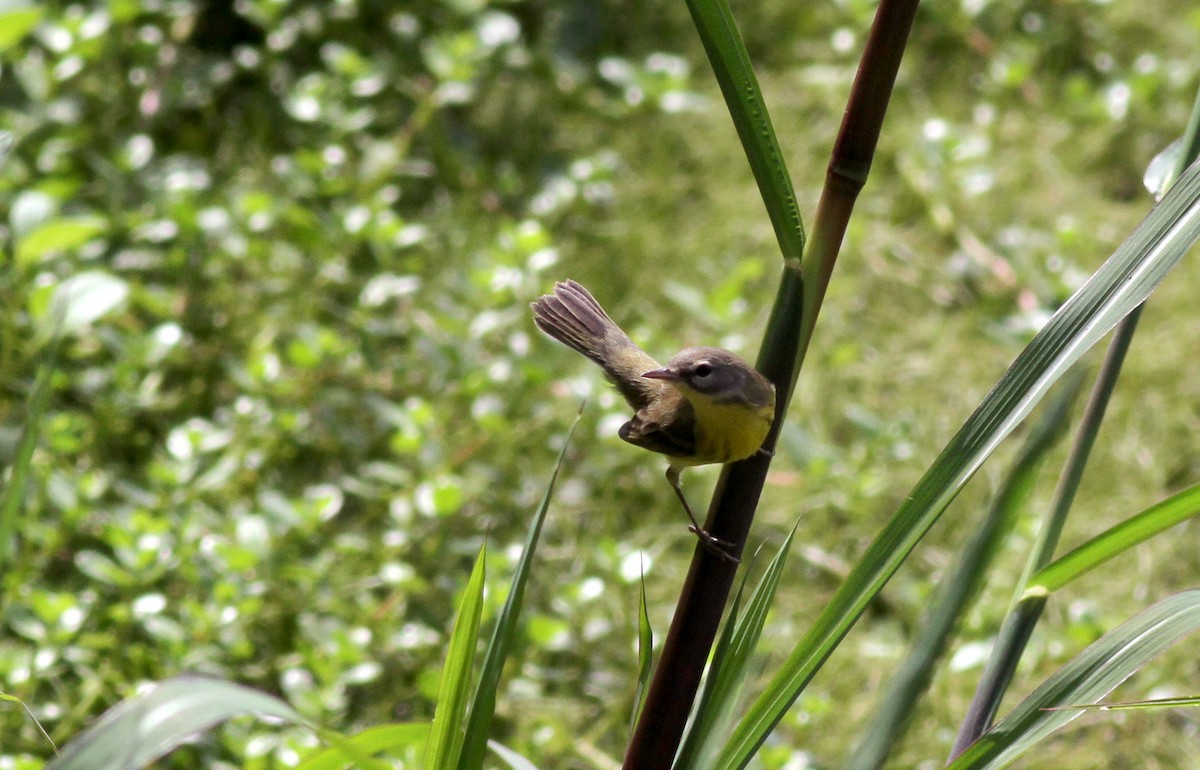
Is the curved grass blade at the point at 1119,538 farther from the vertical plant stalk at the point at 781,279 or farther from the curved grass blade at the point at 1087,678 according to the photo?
the vertical plant stalk at the point at 781,279

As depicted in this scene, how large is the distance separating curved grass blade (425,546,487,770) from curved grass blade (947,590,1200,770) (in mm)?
472

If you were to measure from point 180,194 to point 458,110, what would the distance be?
1.20 meters

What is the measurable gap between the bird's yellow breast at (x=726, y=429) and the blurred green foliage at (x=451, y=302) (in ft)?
1.68

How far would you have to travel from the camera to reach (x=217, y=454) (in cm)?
275

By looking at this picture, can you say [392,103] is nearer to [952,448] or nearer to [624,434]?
[624,434]

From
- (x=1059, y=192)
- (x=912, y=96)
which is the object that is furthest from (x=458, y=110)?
(x=1059, y=192)

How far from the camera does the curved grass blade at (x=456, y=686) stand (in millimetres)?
1188

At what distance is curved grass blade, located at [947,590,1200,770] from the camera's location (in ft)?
3.63

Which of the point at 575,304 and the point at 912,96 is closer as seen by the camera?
the point at 575,304

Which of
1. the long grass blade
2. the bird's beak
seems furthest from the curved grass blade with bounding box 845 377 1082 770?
the bird's beak

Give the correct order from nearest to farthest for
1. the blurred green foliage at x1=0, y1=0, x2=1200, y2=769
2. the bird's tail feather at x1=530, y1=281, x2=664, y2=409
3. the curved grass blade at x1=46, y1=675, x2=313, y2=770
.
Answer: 1. the curved grass blade at x1=46, y1=675, x2=313, y2=770
2. the bird's tail feather at x1=530, y1=281, x2=664, y2=409
3. the blurred green foliage at x1=0, y1=0, x2=1200, y2=769

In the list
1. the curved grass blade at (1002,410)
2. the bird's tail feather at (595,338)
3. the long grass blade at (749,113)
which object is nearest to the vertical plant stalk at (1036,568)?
the curved grass blade at (1002,410)

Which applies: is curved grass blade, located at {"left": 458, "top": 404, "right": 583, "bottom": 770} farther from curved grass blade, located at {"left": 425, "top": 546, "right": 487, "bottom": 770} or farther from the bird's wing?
the bird's wing

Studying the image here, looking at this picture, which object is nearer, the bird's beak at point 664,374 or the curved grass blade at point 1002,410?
the curved grass blade at point 1002,410
